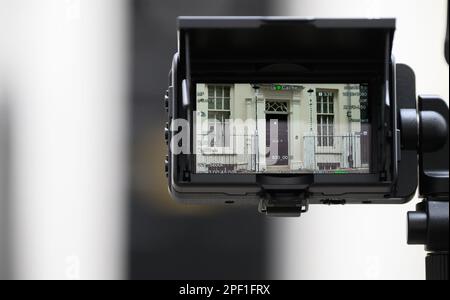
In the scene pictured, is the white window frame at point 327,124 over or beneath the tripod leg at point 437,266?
over

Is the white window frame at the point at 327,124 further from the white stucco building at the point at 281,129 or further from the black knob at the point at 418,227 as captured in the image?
the black knob at the point at 418,227

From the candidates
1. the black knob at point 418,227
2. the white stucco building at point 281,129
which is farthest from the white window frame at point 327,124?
the black knob at point 418,227

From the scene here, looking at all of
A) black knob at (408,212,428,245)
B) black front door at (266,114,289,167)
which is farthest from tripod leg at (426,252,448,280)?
black front door at (266,114,289,167)

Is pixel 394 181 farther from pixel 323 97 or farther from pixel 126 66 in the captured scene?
pixel 126 66

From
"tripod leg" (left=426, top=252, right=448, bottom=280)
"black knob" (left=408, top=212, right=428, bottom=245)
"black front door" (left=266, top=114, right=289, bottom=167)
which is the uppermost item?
"black front door" (left=266, top=114, right=289, bottom=167)

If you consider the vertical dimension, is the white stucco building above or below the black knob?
above

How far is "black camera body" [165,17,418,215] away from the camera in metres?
1.41

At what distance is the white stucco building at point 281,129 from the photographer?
1416 mm

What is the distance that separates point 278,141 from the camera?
4.63 feet

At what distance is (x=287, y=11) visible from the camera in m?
3.71

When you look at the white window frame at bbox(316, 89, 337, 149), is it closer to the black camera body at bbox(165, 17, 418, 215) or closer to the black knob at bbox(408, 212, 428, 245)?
the black camera body at bbox(165, 17, 418, 215)

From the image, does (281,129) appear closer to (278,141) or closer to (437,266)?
(278,141)

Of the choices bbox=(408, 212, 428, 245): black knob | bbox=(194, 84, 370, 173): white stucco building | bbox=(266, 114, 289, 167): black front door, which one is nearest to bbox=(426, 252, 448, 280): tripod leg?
bbox=(408, 212, 428, 245): black knob
